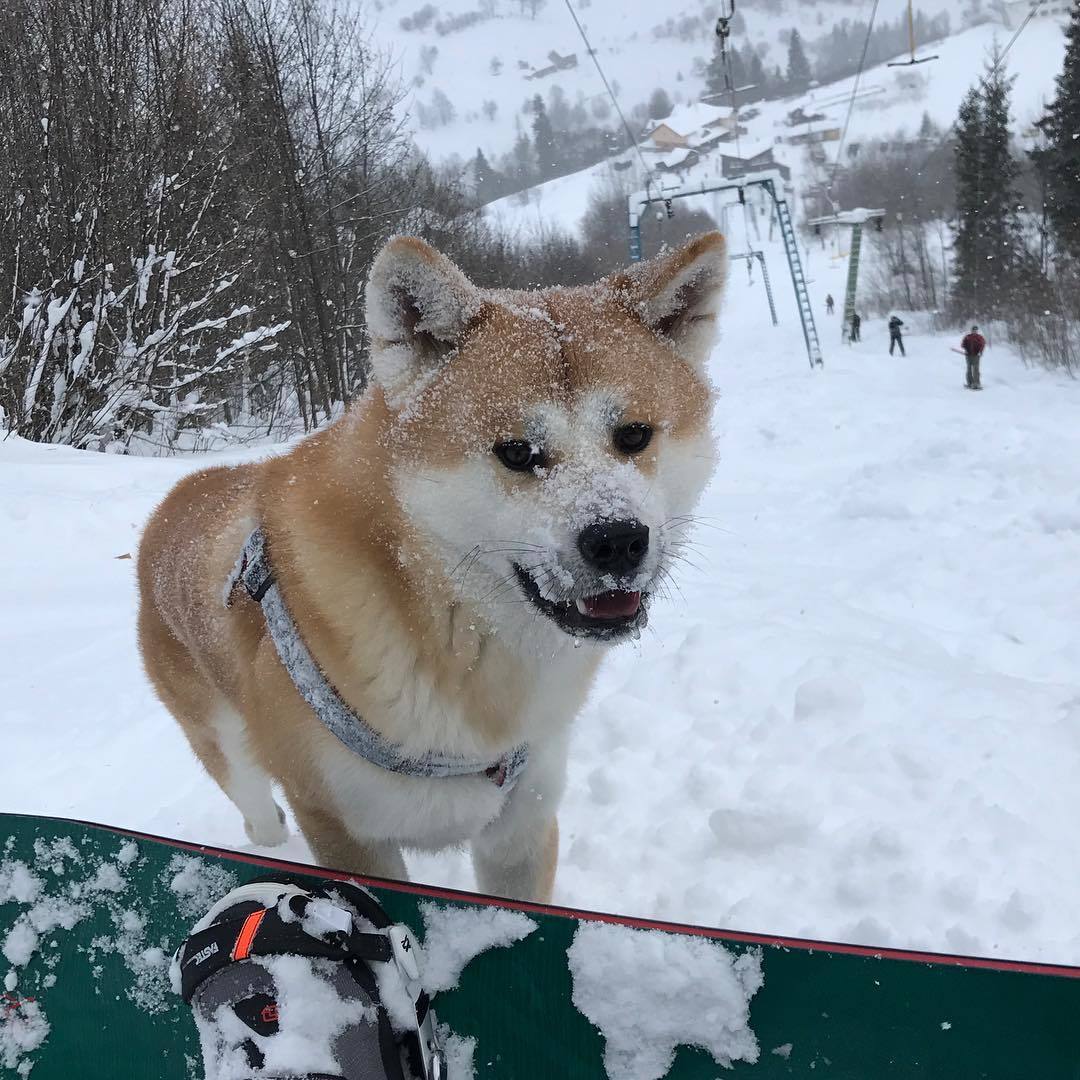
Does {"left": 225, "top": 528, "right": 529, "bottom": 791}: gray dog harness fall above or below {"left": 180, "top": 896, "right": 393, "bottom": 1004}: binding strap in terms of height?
above

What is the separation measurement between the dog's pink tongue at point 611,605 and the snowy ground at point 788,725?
1195 mm

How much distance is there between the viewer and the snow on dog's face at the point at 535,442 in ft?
5.13

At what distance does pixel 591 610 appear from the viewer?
5.24 feet

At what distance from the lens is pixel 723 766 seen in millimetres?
2943

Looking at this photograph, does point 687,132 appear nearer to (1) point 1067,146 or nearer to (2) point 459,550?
(1) point 1067,146

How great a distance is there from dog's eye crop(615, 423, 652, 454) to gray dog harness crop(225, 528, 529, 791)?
2.40 feet

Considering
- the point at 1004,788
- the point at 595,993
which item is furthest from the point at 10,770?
the point at 1004,788

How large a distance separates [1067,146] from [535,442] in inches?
1146

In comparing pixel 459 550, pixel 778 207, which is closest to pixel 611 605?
pixel 459 550

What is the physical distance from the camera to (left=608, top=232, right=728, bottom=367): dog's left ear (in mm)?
1933

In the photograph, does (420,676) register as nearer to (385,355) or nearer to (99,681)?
(385,355)

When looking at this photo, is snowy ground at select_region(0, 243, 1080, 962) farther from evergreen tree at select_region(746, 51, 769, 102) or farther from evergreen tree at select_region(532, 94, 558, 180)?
evergreen tree at select_region(746, 51, 769, 102)

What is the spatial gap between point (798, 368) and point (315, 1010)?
868 inches

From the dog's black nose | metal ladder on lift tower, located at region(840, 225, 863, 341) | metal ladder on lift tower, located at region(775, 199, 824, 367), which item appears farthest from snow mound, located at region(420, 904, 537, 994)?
metal ladder on lift tower, located at region(840, 225, 863, 341)
